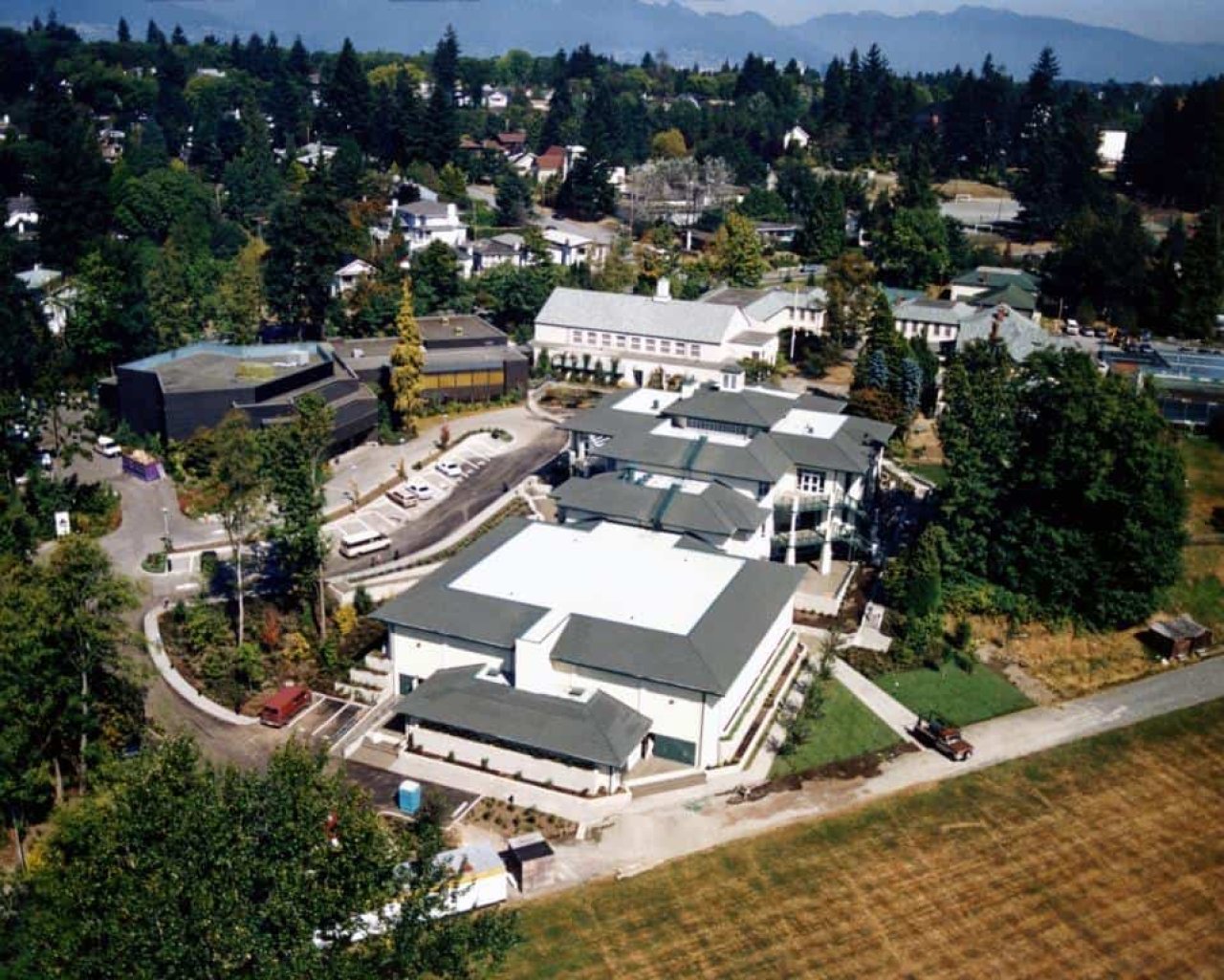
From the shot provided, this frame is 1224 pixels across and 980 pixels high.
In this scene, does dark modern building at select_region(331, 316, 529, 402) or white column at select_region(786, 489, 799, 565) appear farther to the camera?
dark modern building at select_region(331, 316, 529, 402)

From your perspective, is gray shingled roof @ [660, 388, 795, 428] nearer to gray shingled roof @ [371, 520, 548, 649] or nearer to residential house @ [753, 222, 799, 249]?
gray shingled roof @ [371, 520, 548, 649]

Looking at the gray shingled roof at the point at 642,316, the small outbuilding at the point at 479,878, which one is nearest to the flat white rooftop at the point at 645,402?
the gray shingled roof at the point at 642,316

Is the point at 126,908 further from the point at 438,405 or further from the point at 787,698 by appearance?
the point at 438,405

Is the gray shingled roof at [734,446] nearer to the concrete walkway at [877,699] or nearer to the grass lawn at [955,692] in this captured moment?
the concrete walkway at [877,699]

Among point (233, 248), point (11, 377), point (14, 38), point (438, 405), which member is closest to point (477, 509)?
point (438, 405)

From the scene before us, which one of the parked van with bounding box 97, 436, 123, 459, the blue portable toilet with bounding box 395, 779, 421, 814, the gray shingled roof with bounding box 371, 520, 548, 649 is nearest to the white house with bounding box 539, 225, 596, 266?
the parked van with bounding box 97, 436, 123, 459

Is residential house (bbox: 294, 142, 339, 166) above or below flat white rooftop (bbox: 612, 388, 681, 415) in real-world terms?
above
